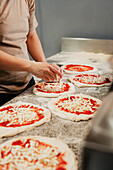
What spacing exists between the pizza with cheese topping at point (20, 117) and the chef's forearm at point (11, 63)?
0.32 metres

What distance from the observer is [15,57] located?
164 cm

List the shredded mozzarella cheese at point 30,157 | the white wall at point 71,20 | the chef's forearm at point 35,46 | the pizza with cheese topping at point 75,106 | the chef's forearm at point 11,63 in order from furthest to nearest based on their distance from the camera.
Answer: the white wall at point 71,20, the chef's forearm at point 35,46, the chef's forearm at point 11,63, the pizza with cheese topping at point 75,106, the shredded mozzarella cheese at point 30,157

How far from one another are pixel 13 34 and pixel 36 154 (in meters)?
1.19

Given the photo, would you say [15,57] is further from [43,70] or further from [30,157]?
[30,157]

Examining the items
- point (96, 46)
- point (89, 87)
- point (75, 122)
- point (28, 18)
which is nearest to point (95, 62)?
point (96, 46)

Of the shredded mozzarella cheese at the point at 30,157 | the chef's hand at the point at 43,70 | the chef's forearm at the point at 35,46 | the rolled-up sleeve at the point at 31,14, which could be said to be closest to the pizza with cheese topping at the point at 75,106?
the chef's hand at the point at 43,70

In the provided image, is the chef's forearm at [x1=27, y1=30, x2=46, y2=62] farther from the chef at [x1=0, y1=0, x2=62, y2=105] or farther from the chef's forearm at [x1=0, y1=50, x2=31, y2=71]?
the chef's forearm at [x1=0, y1=50, x2=31, y2=71]

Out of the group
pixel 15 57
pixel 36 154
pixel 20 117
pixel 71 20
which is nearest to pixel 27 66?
pixel 15 57

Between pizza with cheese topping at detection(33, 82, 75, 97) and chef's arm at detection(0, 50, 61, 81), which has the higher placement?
chef's arm at detection(0, 50, 61, 81)

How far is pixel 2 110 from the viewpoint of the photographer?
56.8 inches

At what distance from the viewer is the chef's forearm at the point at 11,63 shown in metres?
1.60

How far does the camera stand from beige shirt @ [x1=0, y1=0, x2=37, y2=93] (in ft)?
5.56

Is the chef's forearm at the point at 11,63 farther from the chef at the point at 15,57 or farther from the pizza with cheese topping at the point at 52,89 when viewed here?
the pizza with cheese topping at the point at 52,89

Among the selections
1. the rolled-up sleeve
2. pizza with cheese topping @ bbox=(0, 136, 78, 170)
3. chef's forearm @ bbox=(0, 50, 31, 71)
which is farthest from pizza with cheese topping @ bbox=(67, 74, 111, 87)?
pizza with cheese topping @ bbox=(0, 136, 78, 170)
